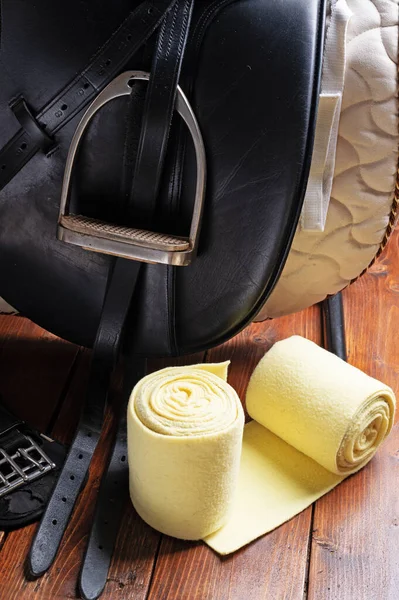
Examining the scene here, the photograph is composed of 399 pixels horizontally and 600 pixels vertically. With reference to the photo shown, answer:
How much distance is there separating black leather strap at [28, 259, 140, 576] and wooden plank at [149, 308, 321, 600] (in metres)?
0.11

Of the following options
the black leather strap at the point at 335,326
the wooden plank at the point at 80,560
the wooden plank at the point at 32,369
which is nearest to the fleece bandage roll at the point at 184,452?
the wooden plank at the point at 80,560

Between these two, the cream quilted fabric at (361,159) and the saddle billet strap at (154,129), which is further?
the cream quilted fabric at (361,159)

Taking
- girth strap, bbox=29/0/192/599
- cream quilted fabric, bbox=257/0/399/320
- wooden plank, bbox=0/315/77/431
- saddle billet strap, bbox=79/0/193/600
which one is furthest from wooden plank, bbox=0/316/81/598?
cream quilted fabric, bbox=257/0/399/320

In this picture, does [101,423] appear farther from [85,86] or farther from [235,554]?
[85,86]

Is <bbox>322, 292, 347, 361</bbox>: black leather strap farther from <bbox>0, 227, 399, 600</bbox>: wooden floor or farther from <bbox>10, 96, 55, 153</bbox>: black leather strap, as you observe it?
<bbox>10, 96, 55, 153</bbox>: black leather strap

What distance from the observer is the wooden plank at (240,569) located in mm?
836

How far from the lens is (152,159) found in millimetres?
885

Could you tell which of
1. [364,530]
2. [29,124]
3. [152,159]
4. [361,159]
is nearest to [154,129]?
[152,159]

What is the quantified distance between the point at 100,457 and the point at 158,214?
0.99 ft

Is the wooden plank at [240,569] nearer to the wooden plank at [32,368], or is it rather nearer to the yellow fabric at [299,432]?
the yellow fabric at [299,432]

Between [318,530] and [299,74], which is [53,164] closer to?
[299,74]

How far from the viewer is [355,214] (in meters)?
1.03

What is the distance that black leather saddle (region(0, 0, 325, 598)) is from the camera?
0.86 m

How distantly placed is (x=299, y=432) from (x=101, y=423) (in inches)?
9.2
